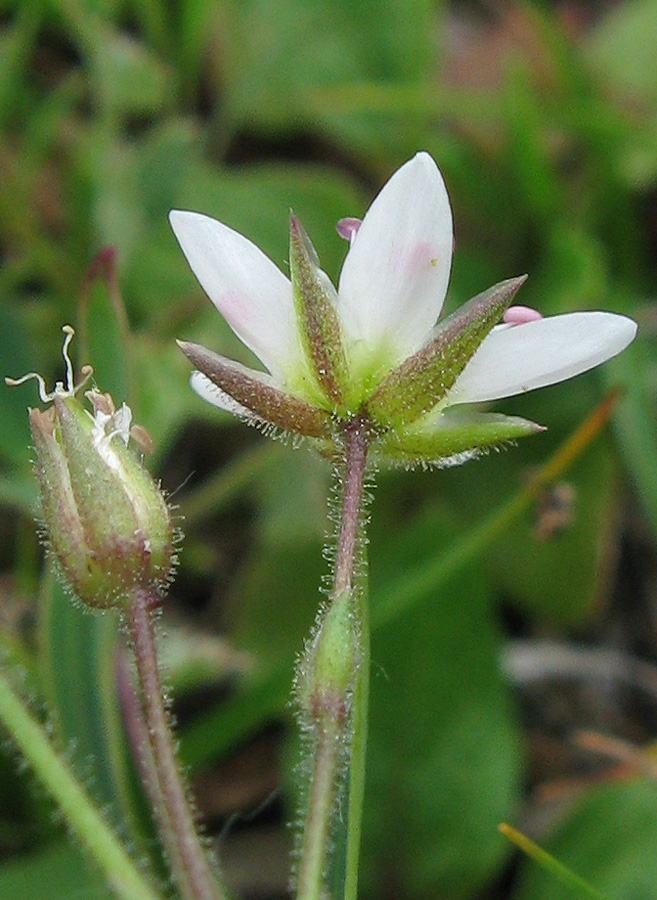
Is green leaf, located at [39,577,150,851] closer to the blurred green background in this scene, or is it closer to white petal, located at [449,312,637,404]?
the blurred green background

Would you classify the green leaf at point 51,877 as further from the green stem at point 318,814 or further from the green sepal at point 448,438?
the green sepal at point 448,438

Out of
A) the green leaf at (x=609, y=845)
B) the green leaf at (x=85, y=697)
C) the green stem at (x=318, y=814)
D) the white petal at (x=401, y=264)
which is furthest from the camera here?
the green leaf at (x=609, y=845)

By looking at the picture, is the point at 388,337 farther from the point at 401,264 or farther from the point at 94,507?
the point at 94,507

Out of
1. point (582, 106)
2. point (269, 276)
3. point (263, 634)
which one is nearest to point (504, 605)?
point (263, 634)

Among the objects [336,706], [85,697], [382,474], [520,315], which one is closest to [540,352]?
[520,315]

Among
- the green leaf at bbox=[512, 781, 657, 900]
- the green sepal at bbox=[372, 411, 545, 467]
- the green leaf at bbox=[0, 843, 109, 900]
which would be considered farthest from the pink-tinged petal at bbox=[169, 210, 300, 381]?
the green leaf at bbox=[512, 781, 657, 900]

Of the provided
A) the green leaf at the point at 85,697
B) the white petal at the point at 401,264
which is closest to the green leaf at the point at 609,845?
the green leaf at the point at 85,697
